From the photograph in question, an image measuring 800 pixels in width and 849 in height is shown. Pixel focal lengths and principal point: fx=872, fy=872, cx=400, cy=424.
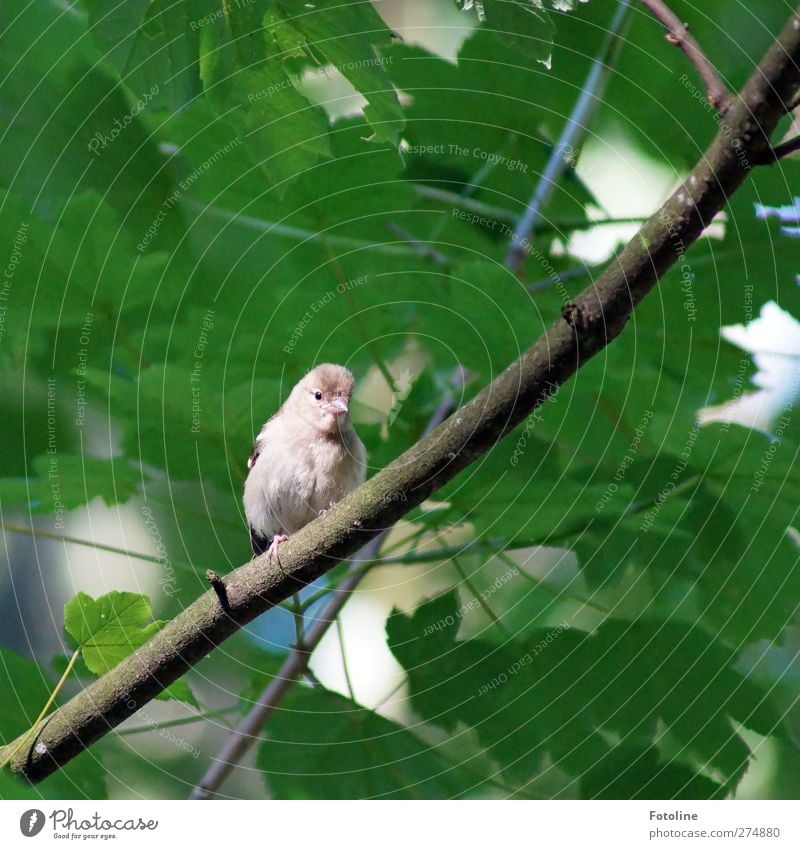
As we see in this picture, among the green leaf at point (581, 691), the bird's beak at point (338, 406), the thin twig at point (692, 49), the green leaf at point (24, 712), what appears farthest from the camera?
the bird's beak at point (338, 406)

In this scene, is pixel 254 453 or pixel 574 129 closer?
pixel 574 129

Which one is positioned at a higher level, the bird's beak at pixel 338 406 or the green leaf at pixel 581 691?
the bird's beak at pixel 338 406

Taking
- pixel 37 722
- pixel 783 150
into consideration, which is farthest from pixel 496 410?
pixel 37 722

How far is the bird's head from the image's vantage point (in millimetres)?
1692

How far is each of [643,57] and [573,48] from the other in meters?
0.13

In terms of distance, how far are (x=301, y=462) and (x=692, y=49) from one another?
1.09 meters

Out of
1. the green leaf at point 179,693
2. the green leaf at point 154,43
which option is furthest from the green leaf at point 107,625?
the green leaf at point 154,43

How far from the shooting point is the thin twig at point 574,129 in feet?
5.31

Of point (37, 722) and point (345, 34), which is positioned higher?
point (345, 34)

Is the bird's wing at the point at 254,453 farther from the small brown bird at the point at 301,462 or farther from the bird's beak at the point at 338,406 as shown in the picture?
the bird's beak at the point at 338,406

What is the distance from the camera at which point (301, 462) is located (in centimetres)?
190

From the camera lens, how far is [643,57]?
1.62 m

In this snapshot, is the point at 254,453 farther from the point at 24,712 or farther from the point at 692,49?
the point at 692,49
